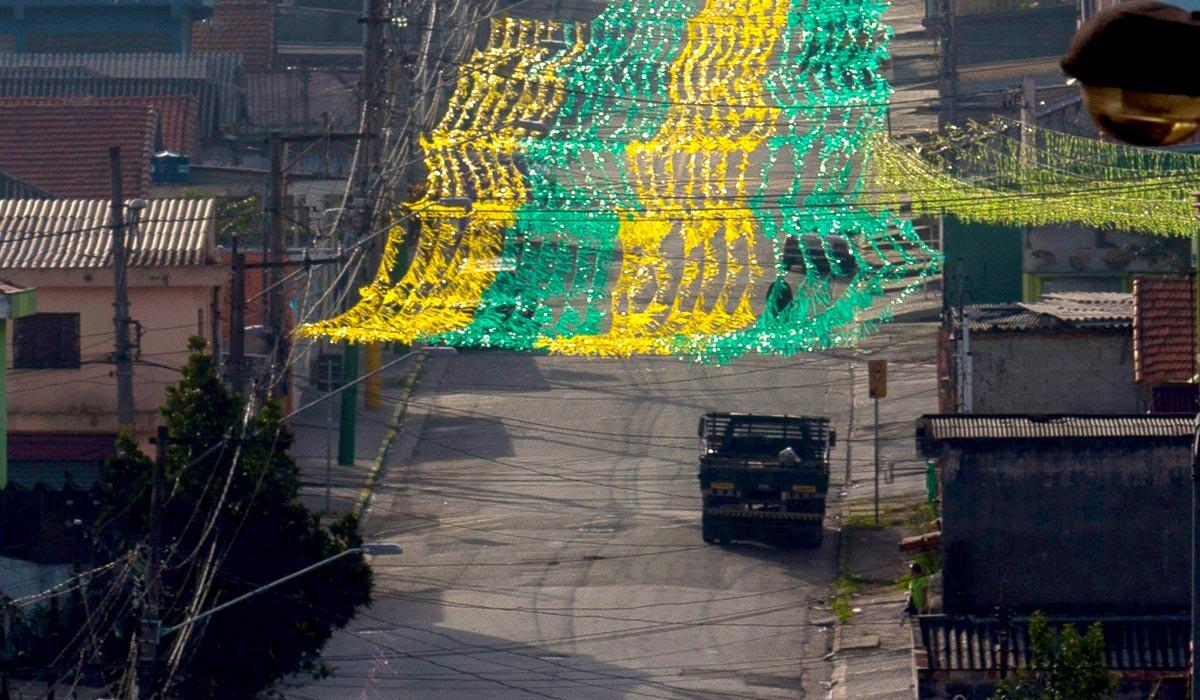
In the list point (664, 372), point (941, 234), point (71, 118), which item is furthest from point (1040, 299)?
point (71, 118)

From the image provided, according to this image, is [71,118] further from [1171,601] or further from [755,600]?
[1171,601]

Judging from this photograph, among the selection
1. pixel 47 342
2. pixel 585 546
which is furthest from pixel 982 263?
pixel 47 342

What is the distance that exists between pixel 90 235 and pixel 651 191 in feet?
31.1

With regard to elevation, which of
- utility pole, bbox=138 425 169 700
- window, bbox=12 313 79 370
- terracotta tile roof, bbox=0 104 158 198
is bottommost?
utility pole, bbox=138 425 169 700

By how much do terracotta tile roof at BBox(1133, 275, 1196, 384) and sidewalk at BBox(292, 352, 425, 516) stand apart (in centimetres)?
1133

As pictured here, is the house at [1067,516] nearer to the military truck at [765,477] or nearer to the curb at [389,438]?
the military truck at [765,477]

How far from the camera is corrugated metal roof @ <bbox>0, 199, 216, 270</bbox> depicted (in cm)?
2706

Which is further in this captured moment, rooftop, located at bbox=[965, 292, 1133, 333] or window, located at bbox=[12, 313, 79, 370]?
window, located at bbox=[12, 313, 79, 370]

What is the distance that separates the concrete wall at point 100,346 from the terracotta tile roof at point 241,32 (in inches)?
793

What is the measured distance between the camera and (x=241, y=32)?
47188 mm

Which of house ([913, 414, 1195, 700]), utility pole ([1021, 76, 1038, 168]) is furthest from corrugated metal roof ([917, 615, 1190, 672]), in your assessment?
utility pole ([1021, 76, 1038, 168])

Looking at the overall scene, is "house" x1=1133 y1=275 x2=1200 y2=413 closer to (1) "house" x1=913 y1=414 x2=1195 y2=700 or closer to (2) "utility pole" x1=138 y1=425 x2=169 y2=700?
(1) "house" x1=913 y1=414 x2=1195 y2=700

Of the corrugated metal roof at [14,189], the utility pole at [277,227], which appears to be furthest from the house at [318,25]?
the utility pole at [277,227]

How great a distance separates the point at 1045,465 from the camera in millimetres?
18703
